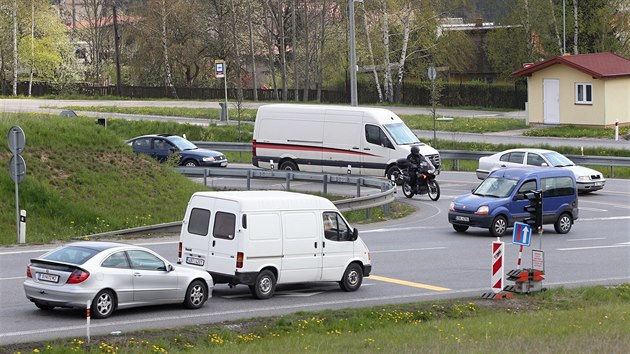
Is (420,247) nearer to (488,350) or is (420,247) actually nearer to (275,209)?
(275,209)

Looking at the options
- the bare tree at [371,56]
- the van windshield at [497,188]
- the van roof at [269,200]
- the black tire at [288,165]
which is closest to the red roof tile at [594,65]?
the black tire at [288,165]

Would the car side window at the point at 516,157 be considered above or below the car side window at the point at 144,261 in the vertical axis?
above

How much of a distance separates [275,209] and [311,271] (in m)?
1.47

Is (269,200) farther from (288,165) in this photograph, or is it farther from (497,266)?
(288,165)

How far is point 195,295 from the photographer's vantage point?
18.3m

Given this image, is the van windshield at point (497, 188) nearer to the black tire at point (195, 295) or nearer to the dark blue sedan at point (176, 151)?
the black tire at point (195, 295)

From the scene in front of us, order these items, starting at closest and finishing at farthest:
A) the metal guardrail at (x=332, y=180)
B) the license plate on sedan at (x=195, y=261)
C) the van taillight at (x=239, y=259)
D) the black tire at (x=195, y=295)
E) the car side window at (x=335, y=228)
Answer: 1. the black tire at (x=195, y=295)
2. the van taillight at (x=239, y=259)
3. the license plate on sedan at (x=195, y=261)
4. the car side window at (x=335, y=228)
5. the metal guardrail at (x=332, y=180)

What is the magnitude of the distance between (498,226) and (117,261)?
13.5 metres

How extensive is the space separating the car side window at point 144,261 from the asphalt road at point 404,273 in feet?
2.38

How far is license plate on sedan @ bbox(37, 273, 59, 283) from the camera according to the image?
Answer: 666 inches

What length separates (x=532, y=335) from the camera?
15859 millimetres

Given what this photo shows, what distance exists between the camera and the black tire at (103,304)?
17.0m

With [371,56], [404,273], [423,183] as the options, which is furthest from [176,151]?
[371,56]

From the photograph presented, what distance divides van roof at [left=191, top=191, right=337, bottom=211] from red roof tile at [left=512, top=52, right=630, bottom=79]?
38828 millimetres
